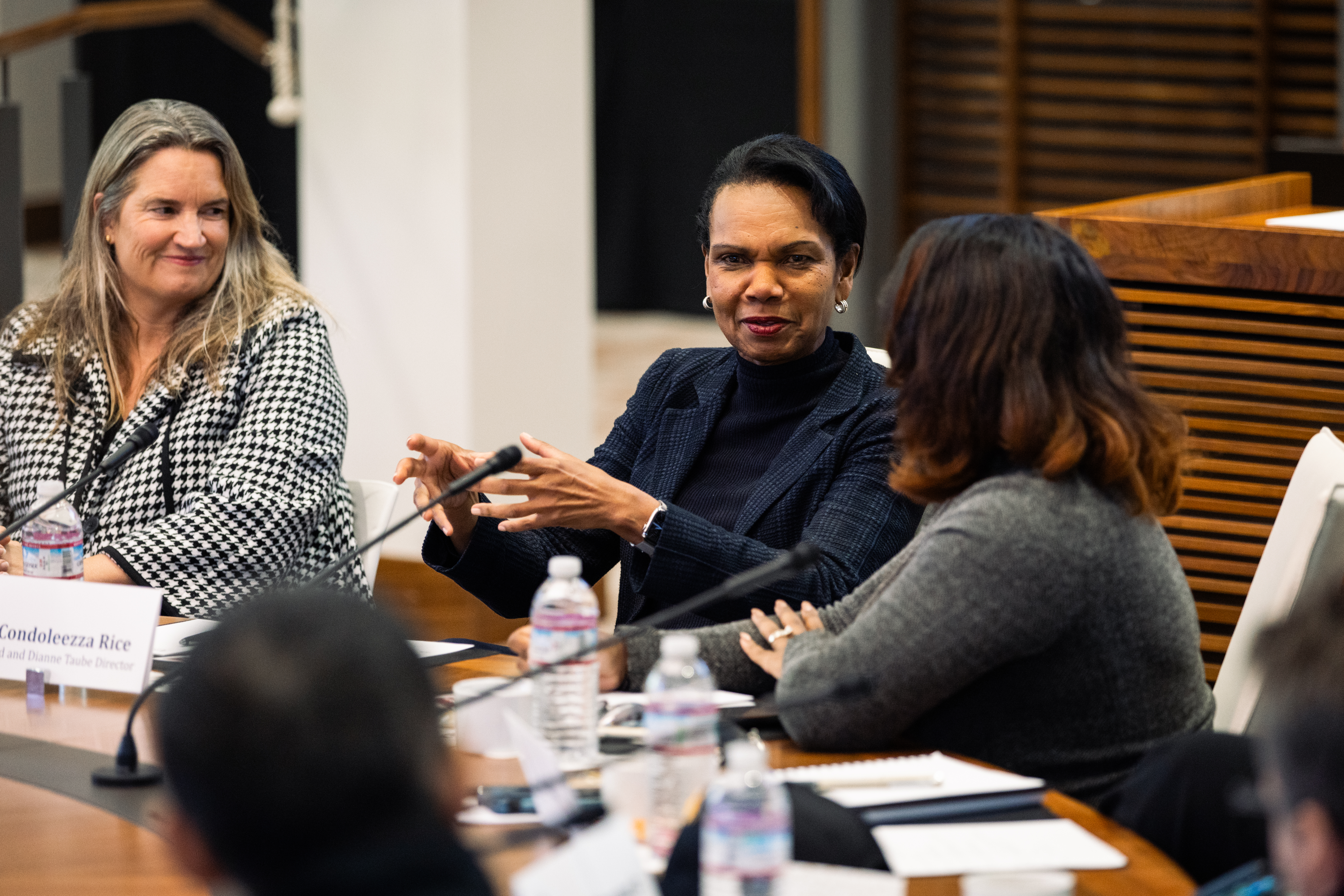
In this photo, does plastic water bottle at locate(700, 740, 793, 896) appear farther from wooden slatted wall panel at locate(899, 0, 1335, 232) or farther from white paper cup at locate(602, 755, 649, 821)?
wooden slatted wall panel at locate(899, 0, 1335, 232)

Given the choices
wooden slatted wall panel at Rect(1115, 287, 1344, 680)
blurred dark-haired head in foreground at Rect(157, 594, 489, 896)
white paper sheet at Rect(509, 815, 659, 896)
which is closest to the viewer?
blurred dark-haired head in foreground at Rect(157, 594, 489, 896)

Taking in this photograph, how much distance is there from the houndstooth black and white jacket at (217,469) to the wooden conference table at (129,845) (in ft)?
2.30

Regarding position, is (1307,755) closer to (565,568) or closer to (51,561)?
(565,568)

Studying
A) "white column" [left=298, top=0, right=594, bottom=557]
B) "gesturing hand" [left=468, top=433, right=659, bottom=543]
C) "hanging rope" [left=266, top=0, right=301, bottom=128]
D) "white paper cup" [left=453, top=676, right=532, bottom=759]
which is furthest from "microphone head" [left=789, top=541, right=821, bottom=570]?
"hanging rope" [left=266, top=0, right=301, bottom=128]

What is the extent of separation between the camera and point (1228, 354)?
279 cm

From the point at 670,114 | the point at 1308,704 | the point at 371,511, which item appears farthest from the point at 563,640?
the point at 670,114

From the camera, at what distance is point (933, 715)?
173cm

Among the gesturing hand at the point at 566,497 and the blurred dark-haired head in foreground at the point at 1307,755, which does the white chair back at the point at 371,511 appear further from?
the blurred dark-haired head in foreground at the point at 1307,755

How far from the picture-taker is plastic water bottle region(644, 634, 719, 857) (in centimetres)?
145

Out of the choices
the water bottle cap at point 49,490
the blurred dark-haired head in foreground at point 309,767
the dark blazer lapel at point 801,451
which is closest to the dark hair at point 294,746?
the blurred dark-haired head in foreground at point 309,767

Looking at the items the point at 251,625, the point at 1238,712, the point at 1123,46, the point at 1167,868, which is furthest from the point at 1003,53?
the point at 251,625

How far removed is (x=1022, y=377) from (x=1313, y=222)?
1317 millimetres

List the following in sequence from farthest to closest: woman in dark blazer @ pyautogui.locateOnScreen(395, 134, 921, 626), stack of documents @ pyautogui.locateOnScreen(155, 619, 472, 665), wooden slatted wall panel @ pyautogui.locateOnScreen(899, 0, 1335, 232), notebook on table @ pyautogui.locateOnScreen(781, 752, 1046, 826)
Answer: wooden slatted wall panel @ pyautogui.locateOnScreen(899, 0, 1335, 232), woman in dark blazer @ pyautogui.locateOnScreen(395, 134, 921, 626), stack of documents @ pyautogui.locateOnScreen(155, 619, 472, 665), notebook on table @ pyautogui.locateOnScreen(781, 752, 1046, 826)

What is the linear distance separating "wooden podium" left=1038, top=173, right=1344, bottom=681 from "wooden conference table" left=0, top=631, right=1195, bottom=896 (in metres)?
1.33
